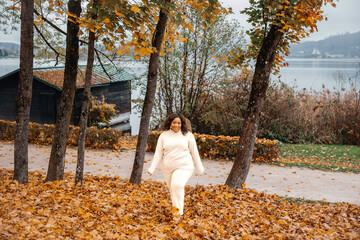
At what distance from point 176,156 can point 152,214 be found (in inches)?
55.8

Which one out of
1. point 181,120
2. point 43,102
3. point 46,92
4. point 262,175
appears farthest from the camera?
point 43,102

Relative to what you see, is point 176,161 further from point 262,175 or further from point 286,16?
point 262,175

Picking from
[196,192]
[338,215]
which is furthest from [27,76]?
[338,215]

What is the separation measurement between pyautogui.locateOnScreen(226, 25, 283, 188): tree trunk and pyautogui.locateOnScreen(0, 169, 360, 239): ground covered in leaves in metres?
0.49

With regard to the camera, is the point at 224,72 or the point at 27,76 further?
the point at 224,72

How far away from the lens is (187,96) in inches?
798

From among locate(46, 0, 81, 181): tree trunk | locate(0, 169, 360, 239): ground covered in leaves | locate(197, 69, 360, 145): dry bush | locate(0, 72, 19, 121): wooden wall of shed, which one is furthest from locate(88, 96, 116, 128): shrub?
locate(46, 0, 81, 181): tree trunk

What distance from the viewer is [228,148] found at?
46.8ft

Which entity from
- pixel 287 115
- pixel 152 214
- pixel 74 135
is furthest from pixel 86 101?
pixel 287 115

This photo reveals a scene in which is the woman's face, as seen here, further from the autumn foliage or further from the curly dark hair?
the autumn foliage

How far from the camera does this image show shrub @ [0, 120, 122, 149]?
15859 mm

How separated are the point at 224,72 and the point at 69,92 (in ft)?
43.5

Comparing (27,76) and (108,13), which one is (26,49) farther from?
(108,13)

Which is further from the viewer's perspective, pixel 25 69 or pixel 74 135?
pixel 74 135
